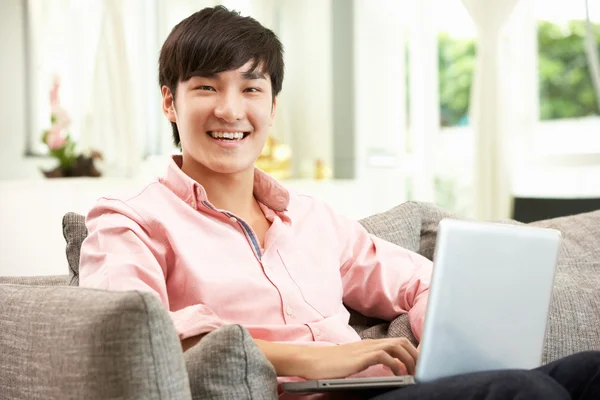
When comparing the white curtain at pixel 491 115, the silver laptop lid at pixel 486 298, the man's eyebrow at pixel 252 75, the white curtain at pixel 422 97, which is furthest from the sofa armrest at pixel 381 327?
the white curtain at pixel 422 97

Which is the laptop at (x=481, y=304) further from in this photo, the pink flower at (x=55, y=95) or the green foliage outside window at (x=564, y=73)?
the green foliage outside window at (x=564, y=73)

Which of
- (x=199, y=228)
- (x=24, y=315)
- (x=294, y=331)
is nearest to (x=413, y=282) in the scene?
(x=294, y=331)

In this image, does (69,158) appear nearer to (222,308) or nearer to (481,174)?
(481,174)

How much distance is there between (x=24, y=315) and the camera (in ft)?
4.68

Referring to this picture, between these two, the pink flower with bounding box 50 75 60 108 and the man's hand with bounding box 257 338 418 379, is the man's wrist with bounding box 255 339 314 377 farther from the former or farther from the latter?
the pink flower with bounding box 50 75 60 108

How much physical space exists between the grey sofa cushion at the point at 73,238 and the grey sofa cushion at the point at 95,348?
0.32m

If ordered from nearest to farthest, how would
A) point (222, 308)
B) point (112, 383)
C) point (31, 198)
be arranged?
1. point (112, 383)
2. point (222, 308)
3. point (31, 198)

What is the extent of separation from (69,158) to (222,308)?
319 centimetres

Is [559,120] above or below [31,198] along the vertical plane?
above

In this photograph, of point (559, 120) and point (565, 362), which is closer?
point (565, 362)

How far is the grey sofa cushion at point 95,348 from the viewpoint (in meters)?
1.17

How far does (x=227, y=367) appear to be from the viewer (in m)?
1.28

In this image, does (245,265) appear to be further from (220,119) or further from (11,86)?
(11,86)

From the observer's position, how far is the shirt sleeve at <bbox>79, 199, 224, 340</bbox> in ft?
4.88
